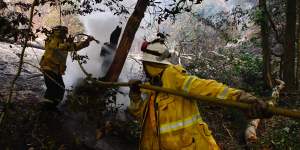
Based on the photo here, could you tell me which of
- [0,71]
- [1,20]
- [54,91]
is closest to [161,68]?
[1,20]

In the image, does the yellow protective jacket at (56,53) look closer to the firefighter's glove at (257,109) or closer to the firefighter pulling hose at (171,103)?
the firefighter pulling hose at (171,103)

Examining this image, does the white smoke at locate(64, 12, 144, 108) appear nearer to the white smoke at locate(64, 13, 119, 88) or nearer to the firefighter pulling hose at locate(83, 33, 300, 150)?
the white smoke at locate(64, 13, 119, 88)

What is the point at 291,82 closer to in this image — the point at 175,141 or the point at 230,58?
the point at 230,58

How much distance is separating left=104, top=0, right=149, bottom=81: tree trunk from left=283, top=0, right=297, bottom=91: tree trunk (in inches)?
237

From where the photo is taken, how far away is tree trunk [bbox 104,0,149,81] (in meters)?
8.72

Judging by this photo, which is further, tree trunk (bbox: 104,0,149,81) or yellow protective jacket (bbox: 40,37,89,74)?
tree trunk (bbox: 104,0,149,81)

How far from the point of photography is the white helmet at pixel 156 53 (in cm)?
389

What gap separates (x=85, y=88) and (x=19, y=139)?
202 cm

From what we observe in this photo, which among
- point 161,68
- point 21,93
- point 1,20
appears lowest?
point 21,93

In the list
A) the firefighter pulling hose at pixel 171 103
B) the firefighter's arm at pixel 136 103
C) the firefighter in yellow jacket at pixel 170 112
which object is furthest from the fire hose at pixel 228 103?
the firefighter's arm at pixel 136 103

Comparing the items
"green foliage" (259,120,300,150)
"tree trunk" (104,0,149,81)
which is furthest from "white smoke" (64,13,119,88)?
"green foliage" (259,120,300,150)

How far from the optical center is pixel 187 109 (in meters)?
3.76

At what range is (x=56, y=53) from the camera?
7.79 m

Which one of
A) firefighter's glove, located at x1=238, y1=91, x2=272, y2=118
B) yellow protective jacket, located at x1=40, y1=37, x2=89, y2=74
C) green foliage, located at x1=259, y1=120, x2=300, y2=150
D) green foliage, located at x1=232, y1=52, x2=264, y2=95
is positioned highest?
yellow protective jacket, located at x1=40, y1=37, x2=89, y2=74
